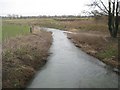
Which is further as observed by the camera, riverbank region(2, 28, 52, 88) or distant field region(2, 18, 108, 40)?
distant field region(2, 18, 108, 40)

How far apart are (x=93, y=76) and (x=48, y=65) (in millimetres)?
4287

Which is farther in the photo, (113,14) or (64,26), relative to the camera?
(64,26)

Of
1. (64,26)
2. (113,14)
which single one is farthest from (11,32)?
(64,26)

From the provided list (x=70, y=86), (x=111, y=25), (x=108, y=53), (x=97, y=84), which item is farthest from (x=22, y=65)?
(x=111, y=25)

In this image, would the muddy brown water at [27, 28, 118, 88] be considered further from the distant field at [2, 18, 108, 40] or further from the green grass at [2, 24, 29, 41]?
the distant field at [2, 18, 108, 40]

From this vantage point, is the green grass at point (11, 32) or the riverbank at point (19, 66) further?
the green grass at point (11, 32)

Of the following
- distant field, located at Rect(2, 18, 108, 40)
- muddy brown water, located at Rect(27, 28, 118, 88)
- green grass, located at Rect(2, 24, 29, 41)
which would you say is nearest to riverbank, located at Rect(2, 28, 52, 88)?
muddy brown water, located at Rect(27, 28, 118, 88)

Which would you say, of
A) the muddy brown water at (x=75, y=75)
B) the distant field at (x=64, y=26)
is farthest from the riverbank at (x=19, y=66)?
the distant field at (x=64, y=26)

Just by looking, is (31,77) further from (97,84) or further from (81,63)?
(81,63)

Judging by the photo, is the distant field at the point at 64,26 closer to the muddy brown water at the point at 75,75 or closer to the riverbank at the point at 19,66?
the riverbank at the point at 19,66

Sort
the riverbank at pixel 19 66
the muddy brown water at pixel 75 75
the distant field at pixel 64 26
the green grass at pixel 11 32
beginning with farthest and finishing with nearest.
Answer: the distant field at pixel 64 26 → the green grass at pixel 11 32 → the muddy brown water at pixel 75 75 → the riverbank at pixel 19 66

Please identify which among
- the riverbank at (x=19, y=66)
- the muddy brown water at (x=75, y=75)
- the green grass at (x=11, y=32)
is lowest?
the muddy brown water at (x=75, y=75)

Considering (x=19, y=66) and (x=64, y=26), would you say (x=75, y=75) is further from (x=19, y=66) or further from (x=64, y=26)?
(x=64, y=26)

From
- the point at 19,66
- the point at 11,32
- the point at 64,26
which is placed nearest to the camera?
the point at 19,66
